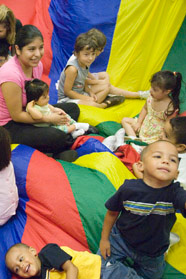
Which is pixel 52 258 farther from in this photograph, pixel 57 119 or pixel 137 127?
pixel 137 127

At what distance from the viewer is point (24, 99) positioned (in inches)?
73.2

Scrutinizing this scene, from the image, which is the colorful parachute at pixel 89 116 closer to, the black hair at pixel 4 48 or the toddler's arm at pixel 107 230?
the toddler's arm at pixel 107 230

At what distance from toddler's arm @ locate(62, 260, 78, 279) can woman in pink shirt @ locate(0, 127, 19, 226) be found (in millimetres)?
377

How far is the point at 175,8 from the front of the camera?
8.61ft

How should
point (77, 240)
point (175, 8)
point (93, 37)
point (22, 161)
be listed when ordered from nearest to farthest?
point (77, 240)
point (22, 161)
point (93, 37)
point (175, 8)

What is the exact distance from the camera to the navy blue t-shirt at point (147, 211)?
105cm

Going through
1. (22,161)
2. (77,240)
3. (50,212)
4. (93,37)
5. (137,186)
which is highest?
(93,37)

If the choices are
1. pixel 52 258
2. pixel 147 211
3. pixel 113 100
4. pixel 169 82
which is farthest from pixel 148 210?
pixel 113 100

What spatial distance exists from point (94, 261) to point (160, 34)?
7.15ft

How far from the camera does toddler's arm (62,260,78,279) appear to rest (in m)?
1.09

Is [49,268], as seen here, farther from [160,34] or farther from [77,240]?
[160,34]

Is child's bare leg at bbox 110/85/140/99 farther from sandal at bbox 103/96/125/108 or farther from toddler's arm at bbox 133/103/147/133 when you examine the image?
toddler's arm at bbox 133/103/147/133

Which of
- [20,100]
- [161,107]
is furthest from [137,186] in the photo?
[161,107]

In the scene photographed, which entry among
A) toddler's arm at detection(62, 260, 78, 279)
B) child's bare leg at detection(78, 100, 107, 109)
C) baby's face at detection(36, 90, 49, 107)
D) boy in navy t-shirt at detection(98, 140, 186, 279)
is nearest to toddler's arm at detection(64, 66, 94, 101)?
child's bare leg at detection(78, 100, 107, 109)
